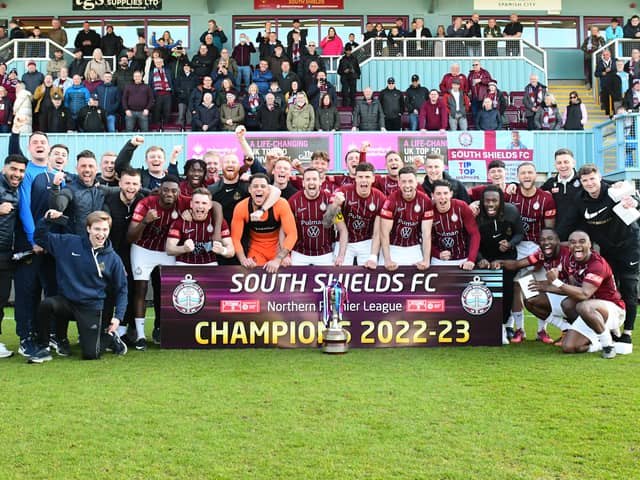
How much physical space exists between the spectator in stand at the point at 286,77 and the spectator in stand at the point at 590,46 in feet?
33.4

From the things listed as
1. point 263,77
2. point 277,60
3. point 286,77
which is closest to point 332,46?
point 277,60

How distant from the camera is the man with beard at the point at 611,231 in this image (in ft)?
23.8

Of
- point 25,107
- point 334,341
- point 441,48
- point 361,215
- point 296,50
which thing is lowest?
point 334,341

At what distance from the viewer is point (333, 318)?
7.05 metres

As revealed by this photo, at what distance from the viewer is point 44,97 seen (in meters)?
17.3

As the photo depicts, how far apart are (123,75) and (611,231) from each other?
1400 centimetres

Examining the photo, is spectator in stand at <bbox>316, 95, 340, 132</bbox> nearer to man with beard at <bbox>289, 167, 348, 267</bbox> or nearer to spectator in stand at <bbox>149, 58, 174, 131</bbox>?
spectator in stand at <bbox>149, 58, 174, 131</bbox>

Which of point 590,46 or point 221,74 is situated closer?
point 221,74

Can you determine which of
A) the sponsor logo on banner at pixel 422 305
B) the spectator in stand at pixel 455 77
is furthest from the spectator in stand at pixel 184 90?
the sponsor logo on banner at pixel 422 305

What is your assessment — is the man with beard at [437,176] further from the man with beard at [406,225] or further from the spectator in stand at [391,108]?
the spectator in stand at [391,108]

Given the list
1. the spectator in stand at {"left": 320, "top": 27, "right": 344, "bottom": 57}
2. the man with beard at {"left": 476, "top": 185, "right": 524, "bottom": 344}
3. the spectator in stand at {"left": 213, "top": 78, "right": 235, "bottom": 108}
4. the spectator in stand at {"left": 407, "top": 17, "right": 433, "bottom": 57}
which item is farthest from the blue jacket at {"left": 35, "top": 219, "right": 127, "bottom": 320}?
the spectator in stand at {"left": 407, "top": 17, "right": 433, "bottom": 57}

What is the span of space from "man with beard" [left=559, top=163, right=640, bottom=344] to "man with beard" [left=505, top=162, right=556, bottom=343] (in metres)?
0.35

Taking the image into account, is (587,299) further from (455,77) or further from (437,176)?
(455,77)

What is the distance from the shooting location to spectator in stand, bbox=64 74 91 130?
17.4 meters
